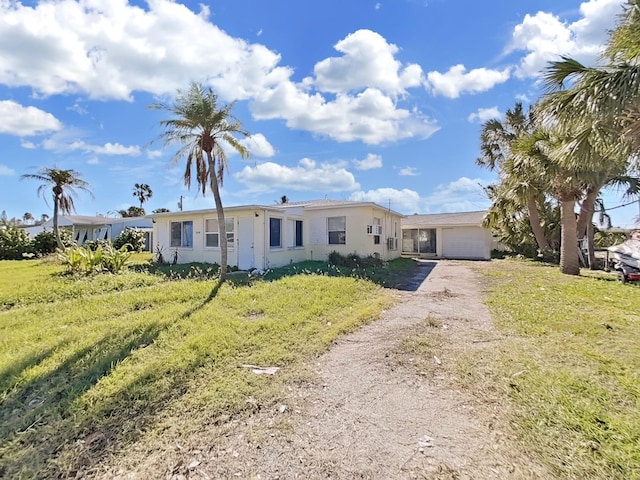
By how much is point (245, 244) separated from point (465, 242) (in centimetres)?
1568

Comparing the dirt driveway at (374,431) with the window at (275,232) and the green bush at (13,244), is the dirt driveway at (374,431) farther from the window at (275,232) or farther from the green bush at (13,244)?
the green bush at (13,244)

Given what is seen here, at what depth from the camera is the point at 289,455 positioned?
8.82 ft

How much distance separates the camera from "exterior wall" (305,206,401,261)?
50.6ft

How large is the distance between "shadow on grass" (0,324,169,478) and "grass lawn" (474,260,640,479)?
3.93 metres

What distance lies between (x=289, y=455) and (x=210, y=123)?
979cm

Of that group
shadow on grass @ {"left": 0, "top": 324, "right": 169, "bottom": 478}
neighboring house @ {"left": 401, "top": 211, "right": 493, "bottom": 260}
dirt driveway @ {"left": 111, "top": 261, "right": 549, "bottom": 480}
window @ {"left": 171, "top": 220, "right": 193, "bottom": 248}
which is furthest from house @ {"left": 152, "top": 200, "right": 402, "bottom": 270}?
dirt driveway @ {"left": 111, "top": 261, "right": 549, "bottom": 480}

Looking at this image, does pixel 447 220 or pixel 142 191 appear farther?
pixel 142 191

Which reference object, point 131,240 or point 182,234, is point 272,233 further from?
point 131,240

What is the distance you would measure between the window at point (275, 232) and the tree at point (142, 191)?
42834 millimetres

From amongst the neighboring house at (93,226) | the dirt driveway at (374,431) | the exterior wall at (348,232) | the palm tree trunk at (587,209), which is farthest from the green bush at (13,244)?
the palm tree trunk at (587,209)

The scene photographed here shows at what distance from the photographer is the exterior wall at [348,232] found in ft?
50.6

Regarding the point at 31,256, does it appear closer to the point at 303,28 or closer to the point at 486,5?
the point at 303,28

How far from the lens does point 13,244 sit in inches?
796

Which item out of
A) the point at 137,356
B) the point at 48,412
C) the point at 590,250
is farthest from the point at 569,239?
the point at 48,412
